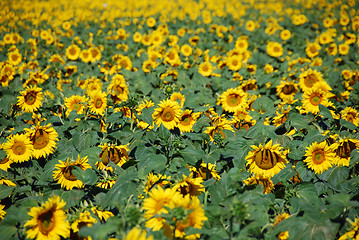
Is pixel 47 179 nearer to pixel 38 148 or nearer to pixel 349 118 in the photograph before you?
pixel 38 148

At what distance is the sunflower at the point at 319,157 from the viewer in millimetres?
2400

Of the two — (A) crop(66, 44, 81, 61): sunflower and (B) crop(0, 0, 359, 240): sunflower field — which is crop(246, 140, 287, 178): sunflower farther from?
(A) crop(66, 44, 81, 61): sunflower

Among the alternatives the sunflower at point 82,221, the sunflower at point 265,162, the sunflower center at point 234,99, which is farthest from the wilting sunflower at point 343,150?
the sunflower at point 82,221

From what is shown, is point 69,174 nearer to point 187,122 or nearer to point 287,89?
point 187,122

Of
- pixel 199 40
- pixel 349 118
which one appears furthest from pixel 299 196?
pixel 199 40

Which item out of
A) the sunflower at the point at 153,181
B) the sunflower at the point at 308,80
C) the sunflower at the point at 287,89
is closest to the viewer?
the sunflower at the point at 153,181

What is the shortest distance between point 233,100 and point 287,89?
118 cm

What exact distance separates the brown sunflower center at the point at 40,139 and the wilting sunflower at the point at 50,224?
3.47 feet

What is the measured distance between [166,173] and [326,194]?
64.1 inches

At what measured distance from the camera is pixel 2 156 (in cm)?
257

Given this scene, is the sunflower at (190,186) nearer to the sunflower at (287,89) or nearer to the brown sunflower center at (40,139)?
the brown sunflower center at (40,139)

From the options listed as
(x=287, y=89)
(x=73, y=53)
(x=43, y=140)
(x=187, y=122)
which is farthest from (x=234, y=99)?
(x=73, y=53)

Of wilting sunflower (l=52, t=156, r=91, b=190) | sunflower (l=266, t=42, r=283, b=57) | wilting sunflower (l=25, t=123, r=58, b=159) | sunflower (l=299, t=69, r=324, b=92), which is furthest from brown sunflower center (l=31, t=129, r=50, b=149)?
sunflower (l=266, t=42, r=283, b=57)

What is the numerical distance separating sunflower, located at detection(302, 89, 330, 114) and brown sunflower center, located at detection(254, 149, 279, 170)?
1094 millimetres
